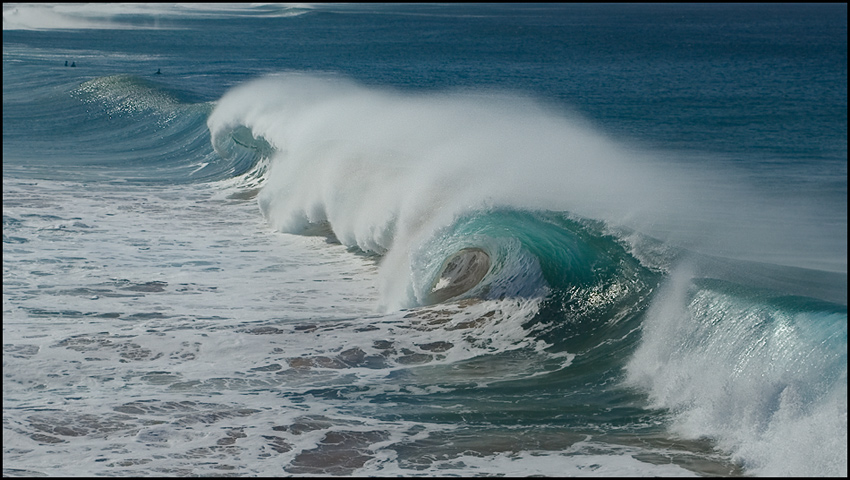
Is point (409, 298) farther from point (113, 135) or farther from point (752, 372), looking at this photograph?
point (113, 135)

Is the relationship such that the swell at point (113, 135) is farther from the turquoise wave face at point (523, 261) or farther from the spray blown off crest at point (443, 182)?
the turquoise wave face at point (523, 261)

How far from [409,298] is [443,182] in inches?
131

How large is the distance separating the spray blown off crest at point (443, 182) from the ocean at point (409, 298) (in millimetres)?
73

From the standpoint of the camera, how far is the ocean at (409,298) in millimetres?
7543

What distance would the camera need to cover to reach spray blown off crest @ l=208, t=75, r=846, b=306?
13.6 meters

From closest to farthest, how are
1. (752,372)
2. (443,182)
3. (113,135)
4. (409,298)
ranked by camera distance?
(752,372) → (409,298) → (443,182) → (113,135)

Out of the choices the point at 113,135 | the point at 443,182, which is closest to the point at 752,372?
the point at 443,182

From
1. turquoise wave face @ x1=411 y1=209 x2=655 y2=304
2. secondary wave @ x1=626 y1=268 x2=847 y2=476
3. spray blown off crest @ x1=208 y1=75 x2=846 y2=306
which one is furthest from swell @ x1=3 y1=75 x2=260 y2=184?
secondary wave @ x1=626 y1=268 x2=847 y2=476

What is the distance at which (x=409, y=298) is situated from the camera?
11719 millimetres

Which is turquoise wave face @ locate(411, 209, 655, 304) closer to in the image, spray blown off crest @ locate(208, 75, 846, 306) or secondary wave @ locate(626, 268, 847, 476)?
spray blown off crest @ locate(208, 75, 846, 306)

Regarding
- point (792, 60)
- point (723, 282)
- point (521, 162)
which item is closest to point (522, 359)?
point (723, 282)

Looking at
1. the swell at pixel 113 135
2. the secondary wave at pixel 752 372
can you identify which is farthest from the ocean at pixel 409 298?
the swell at pixel 113 135

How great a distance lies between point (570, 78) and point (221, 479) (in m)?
46.9

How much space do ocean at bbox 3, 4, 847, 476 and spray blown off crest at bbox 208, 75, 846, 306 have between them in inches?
2.9
